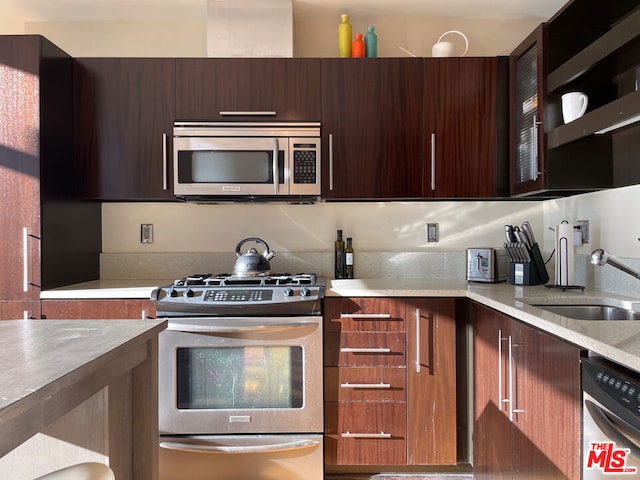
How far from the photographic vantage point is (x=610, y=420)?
105cm

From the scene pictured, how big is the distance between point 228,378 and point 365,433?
70cm

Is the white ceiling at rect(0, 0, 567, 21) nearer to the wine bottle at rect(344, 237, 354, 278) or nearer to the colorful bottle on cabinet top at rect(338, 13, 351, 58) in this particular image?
the colorful bottle on cabinet top at rect(338, 13, 351, 58)

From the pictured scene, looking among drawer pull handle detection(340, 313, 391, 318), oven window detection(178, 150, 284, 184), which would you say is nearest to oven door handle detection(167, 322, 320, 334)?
drawer pull handle detection(340, 313, 391, 318)

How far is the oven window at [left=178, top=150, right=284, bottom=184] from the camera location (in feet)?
7.87

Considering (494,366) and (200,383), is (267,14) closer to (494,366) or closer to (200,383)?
(200,383)

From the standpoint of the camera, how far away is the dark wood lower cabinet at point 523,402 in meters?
1.24

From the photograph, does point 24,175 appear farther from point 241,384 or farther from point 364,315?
point 364,315

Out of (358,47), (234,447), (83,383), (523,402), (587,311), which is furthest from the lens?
(358,47)

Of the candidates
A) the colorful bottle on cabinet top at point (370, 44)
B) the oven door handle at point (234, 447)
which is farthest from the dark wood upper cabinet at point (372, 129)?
the oven door handle at point (234, 447)

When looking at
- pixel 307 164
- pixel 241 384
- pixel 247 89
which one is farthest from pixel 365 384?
pixel 247 89

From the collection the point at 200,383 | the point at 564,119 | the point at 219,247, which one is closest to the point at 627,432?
the point at 564,119

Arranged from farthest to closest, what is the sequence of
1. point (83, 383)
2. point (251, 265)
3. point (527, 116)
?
point (251, 265), point (527, 116), point (83, 383)

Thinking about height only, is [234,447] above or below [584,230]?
below

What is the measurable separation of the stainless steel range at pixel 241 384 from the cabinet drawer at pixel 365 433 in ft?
0.26
